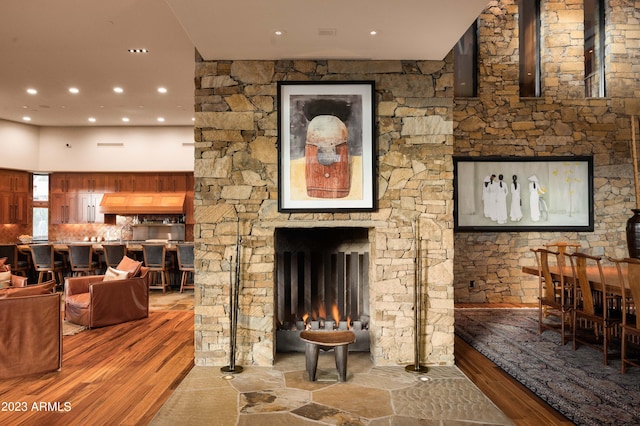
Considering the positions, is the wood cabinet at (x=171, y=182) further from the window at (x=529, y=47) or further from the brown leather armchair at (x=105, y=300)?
the window at (x=529, y=47)

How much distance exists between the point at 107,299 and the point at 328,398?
12.3 ft

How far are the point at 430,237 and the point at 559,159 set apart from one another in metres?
4.30

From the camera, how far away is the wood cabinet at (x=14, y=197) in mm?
9758

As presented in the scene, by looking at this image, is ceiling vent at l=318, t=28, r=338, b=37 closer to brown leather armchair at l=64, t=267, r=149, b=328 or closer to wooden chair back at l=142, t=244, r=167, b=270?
brown leather armchair at l=64, t=267, r=149, b=328

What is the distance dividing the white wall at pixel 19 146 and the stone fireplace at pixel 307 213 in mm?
8008

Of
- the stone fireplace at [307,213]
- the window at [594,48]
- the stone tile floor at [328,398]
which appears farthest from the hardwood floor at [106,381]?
the window at [594,48]

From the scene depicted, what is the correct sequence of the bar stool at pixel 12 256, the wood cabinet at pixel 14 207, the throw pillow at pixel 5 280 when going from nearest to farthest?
the throw pillow at pixel 5 280 → the bar stool at pixel 12 256 → the wood cabinet at pixel 14 207

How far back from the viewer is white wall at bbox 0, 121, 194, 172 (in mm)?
10383

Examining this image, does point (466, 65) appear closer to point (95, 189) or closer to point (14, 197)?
point (95, 189)

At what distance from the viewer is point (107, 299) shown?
5723mm

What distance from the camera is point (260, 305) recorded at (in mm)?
4141

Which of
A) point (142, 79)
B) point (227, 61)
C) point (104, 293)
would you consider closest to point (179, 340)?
point (104, 293)

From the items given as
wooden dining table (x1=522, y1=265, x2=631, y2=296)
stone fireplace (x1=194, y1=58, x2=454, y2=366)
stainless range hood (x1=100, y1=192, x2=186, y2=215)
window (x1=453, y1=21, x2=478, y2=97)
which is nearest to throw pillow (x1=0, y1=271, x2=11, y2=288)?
stone fireplace (x1=194, y1=58, x2=454, y2=366)

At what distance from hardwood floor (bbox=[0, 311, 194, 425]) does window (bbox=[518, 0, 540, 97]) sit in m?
6.66
